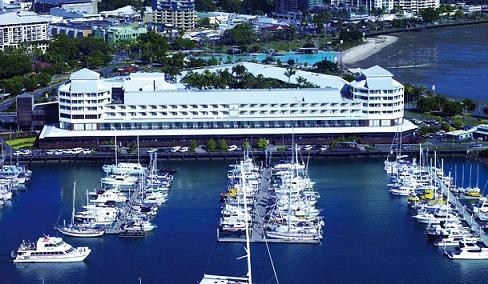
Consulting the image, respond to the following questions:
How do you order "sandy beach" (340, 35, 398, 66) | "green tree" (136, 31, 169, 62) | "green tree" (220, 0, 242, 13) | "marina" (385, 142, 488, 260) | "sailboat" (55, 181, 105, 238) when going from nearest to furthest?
"marina" (385, 142, 488, 260) → "sailboat" (55, 181, 105, 238) → "green tree" (136, 31, 169, 62) → "sandy beach" (340, 35, 398, 66) → "green tree" (220, 0, 242, 13)

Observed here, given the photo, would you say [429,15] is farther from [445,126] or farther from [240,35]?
[445,126]

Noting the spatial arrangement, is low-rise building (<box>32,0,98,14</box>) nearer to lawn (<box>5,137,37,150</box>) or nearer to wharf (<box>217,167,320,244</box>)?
lawn (<box>5,137,37,150</box>)

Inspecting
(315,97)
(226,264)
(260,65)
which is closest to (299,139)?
(315,97)

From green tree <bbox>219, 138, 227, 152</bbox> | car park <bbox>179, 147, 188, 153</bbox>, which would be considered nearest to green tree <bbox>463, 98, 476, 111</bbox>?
green tree <bbox>219, 138, 227, 152</bbox>

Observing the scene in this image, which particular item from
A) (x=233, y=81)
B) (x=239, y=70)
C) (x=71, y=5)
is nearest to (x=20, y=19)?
(x=71, y=5)

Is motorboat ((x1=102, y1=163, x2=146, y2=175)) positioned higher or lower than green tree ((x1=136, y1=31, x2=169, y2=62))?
lower

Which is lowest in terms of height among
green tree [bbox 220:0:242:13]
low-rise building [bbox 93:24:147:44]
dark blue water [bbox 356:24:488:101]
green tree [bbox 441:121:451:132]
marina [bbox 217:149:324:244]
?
marina [bbox 217:149:324:244]

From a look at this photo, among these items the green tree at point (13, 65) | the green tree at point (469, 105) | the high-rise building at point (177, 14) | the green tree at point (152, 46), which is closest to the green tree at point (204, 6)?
the high-rise building at point (177, 14)
